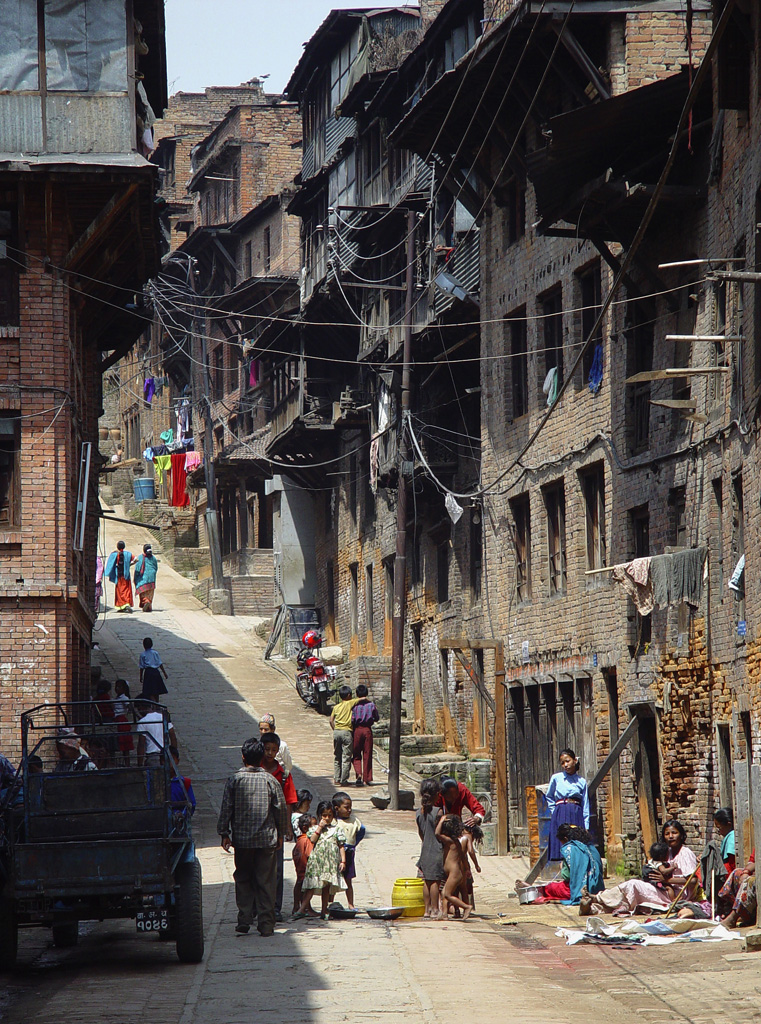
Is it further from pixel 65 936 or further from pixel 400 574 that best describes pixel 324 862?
pixel 400 574

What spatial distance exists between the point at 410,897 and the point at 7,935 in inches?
188

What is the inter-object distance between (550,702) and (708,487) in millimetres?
7166

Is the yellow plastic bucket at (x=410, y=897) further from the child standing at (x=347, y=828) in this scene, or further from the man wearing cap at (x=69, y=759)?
the man wearing cap at (x=69, y=759)

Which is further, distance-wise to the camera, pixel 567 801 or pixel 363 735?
pixel 363 735

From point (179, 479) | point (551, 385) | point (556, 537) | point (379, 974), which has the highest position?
point (179, 479)

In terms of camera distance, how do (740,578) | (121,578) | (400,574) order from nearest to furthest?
(740,578) → (400,574) → (121,578)

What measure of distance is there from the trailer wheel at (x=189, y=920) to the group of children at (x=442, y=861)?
3860mm

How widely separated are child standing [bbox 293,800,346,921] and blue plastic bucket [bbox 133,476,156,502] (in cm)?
5051

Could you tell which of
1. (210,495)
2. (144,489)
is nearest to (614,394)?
(210,495)

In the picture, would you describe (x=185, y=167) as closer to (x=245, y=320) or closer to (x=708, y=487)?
(x=245, y=320)

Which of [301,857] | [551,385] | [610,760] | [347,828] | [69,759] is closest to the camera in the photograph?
[69,759]

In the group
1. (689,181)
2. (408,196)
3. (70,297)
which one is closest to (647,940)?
(689,181)

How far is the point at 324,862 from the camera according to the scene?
15.1m

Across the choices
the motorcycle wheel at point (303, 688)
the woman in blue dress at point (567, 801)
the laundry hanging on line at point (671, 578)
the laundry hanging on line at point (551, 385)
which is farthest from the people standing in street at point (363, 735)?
the woman in blue dress at point (567, 801)
